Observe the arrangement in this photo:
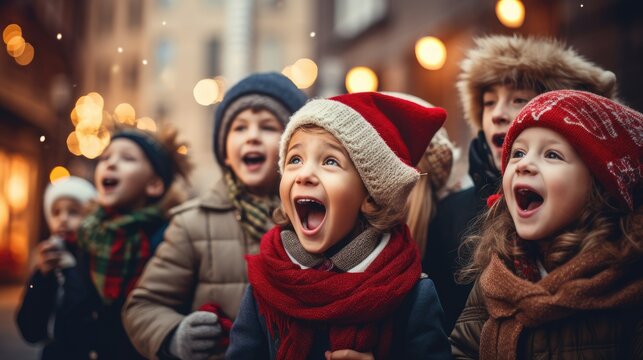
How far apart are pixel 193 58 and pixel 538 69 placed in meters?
30.4

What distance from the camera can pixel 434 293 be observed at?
2219 mm

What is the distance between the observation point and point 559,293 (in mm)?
1875

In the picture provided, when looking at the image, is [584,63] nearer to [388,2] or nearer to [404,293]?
[404,293]

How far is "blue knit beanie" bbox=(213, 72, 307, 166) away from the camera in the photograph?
316 cm

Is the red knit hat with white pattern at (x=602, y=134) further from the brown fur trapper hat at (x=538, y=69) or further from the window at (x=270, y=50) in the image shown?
the window at (x=270, y=50)

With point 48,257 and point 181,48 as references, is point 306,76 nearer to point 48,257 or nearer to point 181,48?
point 181,48

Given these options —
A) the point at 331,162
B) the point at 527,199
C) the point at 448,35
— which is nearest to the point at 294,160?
the point at 331,162

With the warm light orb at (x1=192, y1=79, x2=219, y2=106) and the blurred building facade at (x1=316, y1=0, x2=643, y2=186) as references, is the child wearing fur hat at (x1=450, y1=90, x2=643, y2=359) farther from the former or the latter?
the warm light orb at (x1=192, y1=79, x2=219, y2=106)

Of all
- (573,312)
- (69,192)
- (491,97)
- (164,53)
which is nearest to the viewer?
(573,312)

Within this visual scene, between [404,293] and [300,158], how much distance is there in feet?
2.06

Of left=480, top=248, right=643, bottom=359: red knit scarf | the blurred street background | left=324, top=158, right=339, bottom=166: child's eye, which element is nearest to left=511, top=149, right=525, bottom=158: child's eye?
left=480, top=248, right=643, bottom=359: red knit scarf

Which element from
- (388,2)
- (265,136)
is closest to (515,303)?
(265,136)

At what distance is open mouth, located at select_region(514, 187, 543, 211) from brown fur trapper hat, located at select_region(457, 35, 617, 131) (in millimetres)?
791

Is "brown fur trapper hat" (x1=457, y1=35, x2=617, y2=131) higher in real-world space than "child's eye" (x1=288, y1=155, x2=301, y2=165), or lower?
higher
